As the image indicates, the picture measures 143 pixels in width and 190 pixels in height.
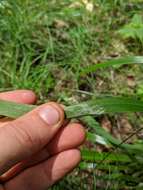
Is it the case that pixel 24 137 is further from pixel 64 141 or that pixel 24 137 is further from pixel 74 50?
pixel 74 50

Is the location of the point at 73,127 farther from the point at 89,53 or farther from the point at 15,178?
the point at 89,53

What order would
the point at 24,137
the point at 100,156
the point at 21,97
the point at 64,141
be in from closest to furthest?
the point at 24,137 → the point at 64,141 → the point at 21,97 → the point at 100,156

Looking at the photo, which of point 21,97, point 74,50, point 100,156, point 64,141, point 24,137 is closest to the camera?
point 24,137

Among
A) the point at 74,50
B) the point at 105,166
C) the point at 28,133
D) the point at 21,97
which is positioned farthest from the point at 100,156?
the point at 74,50

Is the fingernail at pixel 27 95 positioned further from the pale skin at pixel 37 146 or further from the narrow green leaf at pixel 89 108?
the narrow green leaf at pixel 89 108

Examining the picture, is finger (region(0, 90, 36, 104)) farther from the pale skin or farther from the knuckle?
the knuckle

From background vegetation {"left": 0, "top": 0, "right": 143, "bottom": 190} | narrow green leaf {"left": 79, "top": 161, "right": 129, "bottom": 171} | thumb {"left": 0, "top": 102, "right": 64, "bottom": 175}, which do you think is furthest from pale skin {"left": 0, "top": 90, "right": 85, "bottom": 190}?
background vegetation {"left": 0, "top": 0, "right": 143, "bottom": 190}

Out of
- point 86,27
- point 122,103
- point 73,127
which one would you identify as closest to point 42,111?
point 73,127

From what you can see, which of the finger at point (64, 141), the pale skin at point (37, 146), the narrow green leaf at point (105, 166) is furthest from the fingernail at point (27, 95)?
the narrow green leaf at point (105, 166)

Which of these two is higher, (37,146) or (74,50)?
(74,50)
